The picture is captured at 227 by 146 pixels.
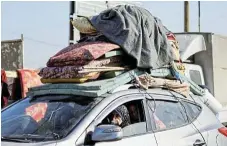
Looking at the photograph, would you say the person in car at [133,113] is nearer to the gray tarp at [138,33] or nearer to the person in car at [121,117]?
the person in car at [121,117]

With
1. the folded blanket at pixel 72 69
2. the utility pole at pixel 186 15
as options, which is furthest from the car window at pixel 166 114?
the utility pole at pixel 186 15

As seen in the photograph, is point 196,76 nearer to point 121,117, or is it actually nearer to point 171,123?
point 171,123

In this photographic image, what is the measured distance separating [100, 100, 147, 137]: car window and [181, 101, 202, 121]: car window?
0.92 meters

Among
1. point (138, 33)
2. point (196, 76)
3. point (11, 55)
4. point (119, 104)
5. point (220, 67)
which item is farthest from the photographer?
point (11, 55)

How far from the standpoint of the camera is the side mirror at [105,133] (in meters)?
4.05

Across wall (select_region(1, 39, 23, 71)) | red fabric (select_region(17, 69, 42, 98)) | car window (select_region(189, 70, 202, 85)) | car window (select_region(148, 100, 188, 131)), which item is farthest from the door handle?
wall (select_region(1, 39, 23, 71))

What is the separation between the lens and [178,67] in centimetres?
614

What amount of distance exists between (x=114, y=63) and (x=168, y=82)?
2.60 feet

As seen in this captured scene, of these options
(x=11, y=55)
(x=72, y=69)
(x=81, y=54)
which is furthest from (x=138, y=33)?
(x=11, y=55)

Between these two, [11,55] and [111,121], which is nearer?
[111,121]

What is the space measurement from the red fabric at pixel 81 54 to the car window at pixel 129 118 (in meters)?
0.67

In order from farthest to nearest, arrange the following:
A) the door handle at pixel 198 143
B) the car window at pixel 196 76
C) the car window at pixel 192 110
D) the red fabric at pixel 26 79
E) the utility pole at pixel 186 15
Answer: the utility pole at pixel 186 15
the car window at pixel 196 76
the red fabric at pixel 26 79
the car window at pixel 192 110
the door handle at pixel 198 143

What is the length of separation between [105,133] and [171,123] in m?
1.35

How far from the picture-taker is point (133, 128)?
467cm
